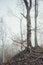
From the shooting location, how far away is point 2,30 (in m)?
3.52

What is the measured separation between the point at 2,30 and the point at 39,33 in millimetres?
739

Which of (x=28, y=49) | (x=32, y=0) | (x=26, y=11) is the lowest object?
(x=28, y=49)

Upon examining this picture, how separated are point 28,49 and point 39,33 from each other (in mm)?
379

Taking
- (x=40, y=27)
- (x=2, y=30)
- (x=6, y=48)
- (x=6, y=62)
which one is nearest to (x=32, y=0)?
(x=40, y=27)

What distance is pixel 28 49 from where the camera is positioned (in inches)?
131

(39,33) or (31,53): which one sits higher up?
(39,33)

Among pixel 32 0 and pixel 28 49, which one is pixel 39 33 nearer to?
pixel 28 49

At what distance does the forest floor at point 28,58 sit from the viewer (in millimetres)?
3232

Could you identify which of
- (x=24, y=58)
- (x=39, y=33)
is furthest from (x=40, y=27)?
(x=24, y=58)

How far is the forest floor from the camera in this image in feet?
10.6

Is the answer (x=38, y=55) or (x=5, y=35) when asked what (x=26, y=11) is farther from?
(x=38, y=55)

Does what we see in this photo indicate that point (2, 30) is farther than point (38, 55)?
Yes

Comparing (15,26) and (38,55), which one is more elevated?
(15,26)

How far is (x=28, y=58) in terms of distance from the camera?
3.29 m
